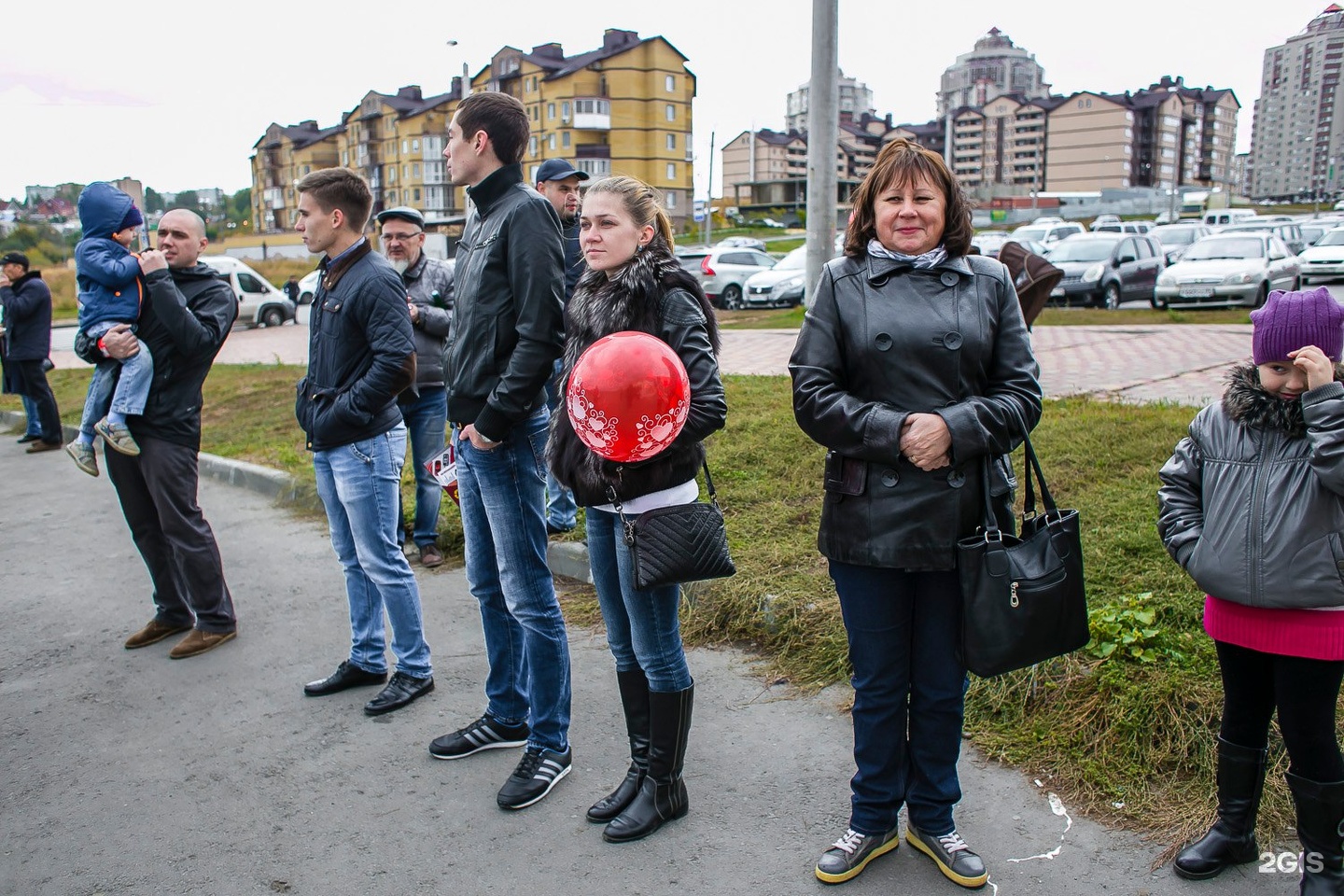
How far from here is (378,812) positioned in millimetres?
3453

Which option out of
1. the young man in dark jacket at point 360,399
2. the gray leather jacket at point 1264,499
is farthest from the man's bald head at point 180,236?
the gray leather jacket at point 1264,499

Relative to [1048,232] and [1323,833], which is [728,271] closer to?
[1048,232]

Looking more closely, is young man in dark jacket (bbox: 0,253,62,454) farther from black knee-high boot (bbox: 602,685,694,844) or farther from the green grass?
black knee-high boot (bbox: 602,685,694,844)

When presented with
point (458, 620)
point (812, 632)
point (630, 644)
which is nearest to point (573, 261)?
point (458, 620)

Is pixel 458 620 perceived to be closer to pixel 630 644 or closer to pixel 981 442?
pixel 630 644

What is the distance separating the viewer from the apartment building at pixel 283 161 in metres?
110

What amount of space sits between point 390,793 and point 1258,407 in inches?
118

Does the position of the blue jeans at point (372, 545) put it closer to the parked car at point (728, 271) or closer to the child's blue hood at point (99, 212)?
the child's blue hood at point (99, 212)

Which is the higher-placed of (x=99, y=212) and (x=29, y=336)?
(x=99, y=212)

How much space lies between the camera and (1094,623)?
3875mm

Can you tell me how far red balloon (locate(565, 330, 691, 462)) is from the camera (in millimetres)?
2893

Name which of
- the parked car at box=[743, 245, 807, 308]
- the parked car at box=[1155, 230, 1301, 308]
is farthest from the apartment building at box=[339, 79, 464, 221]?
the parked car at box=[1155, 230, 1301, 308]

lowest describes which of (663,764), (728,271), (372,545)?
(663,764)

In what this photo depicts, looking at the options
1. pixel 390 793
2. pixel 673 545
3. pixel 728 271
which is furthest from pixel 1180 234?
pixel 390 793
